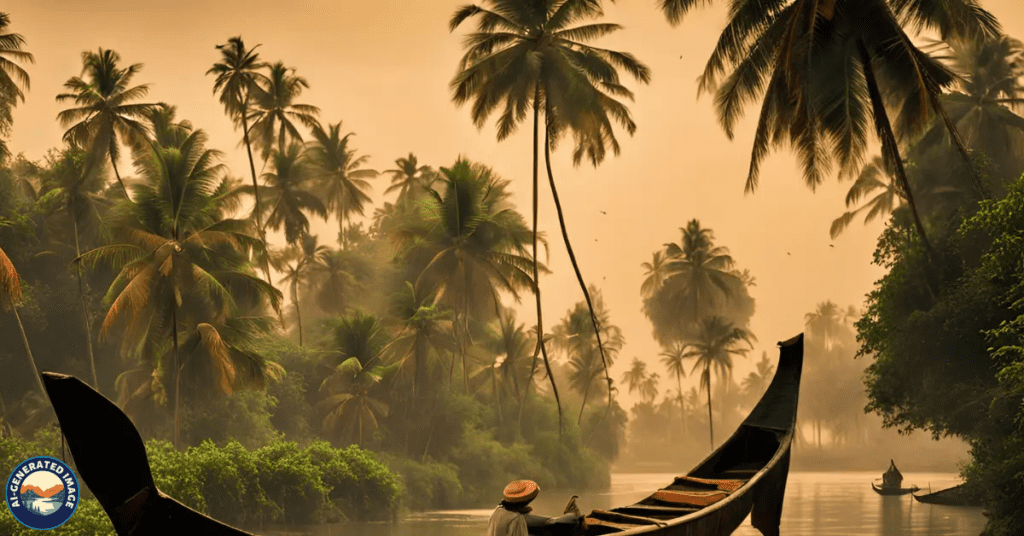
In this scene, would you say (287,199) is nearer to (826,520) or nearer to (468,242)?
(468,242)

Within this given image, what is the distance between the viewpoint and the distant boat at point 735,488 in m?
8.66

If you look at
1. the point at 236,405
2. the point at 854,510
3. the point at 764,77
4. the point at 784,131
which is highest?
the point at 764,77

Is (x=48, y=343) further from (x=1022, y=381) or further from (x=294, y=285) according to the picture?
(x=1022, y=381)

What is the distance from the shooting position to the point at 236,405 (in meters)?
28.9

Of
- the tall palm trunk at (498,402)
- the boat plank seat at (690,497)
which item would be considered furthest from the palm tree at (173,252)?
the tall palm trunk at (498,402)

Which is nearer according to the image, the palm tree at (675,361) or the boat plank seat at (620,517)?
the boat plank seat at (620,517)

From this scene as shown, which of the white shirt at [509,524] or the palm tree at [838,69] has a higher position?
the palm tree at [838,69]

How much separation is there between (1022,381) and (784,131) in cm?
605

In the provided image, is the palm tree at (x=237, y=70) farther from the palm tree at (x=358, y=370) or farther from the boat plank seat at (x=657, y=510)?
the boat plank seat at (x=657, y=510)

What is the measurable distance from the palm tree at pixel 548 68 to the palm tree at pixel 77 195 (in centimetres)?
1378

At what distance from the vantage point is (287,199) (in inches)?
1496

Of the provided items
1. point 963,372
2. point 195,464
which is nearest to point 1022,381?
point 963,372

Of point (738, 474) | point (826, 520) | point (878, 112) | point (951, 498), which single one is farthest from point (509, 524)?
point (951, 498)

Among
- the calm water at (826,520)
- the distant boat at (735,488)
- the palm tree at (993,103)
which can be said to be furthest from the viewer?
the palm tree at (993,103)
